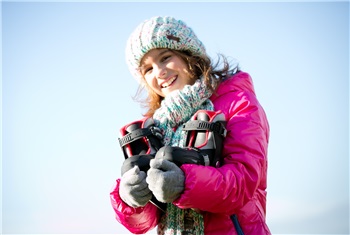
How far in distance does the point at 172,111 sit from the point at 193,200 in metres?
0.79

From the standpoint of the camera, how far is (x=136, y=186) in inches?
107

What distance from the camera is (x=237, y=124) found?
10.2ft

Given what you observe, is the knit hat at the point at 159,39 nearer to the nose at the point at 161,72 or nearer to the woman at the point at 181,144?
the woman at the point at 181,144

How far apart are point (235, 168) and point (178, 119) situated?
23.7 inches

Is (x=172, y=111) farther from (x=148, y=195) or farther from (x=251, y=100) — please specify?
(x=148, y=195)

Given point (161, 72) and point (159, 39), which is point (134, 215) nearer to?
point (161, 72)

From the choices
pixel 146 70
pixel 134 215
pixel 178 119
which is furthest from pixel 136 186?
pixel 146 70

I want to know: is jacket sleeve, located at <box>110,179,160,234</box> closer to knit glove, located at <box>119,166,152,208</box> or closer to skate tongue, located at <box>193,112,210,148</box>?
knit glove, located at <box>119,166,152,208</box>

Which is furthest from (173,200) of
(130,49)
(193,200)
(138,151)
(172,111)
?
(130,49)

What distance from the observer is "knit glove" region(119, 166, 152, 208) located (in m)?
2.71

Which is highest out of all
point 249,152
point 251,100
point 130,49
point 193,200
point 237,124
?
point 130,49

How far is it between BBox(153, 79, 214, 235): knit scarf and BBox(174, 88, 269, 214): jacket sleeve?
153 mm

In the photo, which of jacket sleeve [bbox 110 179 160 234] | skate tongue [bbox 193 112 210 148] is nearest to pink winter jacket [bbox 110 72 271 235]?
jacket sleeve [bbox 110 179 160 234]

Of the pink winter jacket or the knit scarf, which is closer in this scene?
the pink winter jacket
